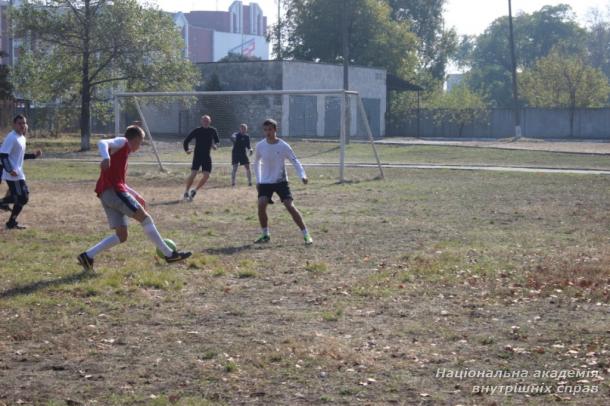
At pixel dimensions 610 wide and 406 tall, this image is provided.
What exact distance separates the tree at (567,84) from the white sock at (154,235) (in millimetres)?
61436

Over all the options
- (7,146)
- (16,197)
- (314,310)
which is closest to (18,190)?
(16,197)

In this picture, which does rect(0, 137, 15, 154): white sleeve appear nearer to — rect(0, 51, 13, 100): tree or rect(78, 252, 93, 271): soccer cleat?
rect(78, 252, 93, 271): soccer cleat

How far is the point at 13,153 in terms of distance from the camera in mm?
14078

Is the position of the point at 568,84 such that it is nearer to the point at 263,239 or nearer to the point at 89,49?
the point at 89,49

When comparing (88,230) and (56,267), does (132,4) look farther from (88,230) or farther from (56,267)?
(56,267)

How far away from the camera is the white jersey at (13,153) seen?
1398cm

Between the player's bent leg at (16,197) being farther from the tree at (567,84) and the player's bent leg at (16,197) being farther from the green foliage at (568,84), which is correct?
the green foliage at (568,84)

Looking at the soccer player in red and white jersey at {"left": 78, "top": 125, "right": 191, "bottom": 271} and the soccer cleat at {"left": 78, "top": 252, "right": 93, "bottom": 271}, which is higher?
the soccer player in red and white jersey at {"left": 78, "top": 125, "right": 191, "bottom": 271}

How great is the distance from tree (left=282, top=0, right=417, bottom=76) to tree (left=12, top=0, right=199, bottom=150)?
106ft

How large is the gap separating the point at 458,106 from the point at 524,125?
485 inches

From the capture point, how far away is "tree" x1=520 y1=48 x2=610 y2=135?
2736 inches

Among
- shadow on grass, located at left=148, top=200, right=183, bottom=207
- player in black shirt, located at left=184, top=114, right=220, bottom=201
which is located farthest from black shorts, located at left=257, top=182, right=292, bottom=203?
player in black shirt, located at left=184, top=114, right=220, bottom=201

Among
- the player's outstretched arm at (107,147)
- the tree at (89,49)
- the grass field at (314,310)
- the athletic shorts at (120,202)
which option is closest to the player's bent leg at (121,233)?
the athletic shorts at (120,202)

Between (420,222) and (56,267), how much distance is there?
6845 millimetres
